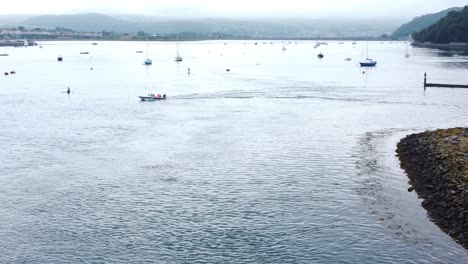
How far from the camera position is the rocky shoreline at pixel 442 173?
26111 millimetres

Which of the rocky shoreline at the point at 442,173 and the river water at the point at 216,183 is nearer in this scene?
the river water at the point at 216,183

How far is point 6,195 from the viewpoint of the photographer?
1247 inches

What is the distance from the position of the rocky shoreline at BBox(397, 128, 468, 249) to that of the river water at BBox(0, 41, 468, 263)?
733mm

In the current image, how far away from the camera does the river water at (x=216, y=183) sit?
24.3m

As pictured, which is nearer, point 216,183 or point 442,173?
point 442,173

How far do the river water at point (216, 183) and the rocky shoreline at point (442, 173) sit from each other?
73 cm

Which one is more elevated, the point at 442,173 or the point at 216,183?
the point at 442,173

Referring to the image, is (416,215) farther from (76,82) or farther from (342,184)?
(76,82)

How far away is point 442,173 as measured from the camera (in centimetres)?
3127

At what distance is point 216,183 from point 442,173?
1329cm

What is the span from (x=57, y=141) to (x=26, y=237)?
21996 mm

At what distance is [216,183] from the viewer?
33750 millimetres

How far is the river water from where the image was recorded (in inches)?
958

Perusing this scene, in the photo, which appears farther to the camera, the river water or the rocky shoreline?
the rocky shoreline
